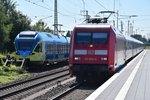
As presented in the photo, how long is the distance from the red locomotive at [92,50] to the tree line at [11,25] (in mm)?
32407

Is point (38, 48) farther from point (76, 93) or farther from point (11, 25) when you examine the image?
point (11, 25)

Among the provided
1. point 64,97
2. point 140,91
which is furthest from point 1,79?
point 140,91

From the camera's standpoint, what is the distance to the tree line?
53200mm

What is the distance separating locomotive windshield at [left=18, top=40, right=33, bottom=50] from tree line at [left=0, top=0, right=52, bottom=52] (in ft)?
63.0

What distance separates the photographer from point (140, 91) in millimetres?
14820

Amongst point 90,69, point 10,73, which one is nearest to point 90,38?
point 90,69

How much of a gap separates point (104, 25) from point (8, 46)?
119ft

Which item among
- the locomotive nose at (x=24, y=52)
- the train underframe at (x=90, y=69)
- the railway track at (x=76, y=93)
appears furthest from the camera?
the locomotive nose at (x=24, y=52)

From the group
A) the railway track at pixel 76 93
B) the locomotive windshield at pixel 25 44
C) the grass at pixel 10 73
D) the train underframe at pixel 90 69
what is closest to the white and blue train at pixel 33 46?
the locomotive windshield at pixel 25 44

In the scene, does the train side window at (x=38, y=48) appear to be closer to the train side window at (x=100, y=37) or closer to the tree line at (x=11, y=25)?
the train side window at (x=100, y=37)

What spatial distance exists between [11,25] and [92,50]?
1436 inches

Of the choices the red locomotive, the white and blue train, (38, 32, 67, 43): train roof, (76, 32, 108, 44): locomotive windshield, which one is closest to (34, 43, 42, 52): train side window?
the white and blue train

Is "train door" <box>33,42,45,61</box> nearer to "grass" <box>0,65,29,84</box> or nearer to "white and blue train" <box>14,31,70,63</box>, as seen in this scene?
"white and blue train" <box>14,31,70,63</box>

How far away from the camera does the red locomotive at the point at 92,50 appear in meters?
20.5
